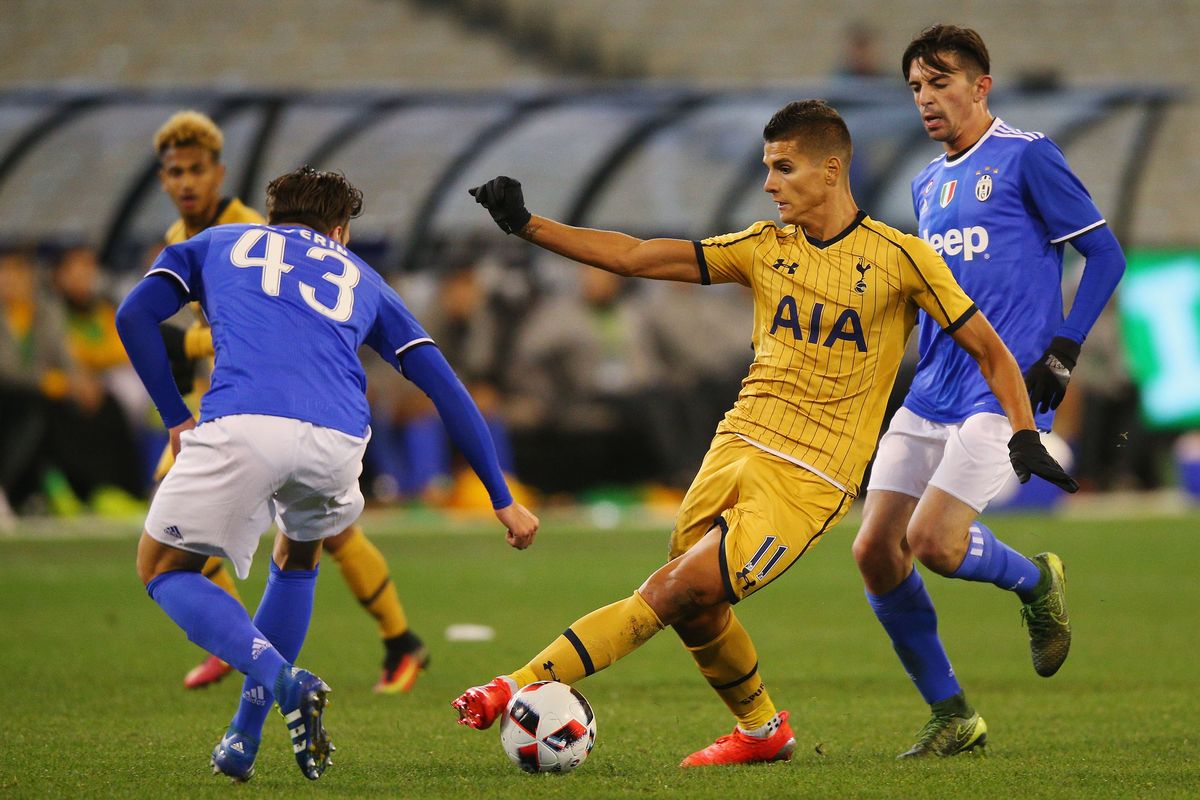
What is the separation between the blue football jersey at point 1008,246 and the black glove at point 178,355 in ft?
9.75

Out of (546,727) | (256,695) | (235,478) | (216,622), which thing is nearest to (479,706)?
(546,727)

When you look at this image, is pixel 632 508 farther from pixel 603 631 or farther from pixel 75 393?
pixel 603 631

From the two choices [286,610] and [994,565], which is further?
[994,565]

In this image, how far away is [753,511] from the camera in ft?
16.3

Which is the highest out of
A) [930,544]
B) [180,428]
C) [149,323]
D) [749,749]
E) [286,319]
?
[286,319]

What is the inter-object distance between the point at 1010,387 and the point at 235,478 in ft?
7.52

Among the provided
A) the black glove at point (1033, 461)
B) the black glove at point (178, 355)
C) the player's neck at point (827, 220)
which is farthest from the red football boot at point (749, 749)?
the black glove at point (178, 355)

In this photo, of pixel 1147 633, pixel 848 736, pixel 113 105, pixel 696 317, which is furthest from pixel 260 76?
pixel 848 736

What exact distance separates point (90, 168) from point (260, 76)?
8.86 m

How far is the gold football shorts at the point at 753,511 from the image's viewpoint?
4910 mm

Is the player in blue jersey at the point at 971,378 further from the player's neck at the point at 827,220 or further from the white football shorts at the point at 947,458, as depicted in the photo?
the player's neck at the point at 827,220

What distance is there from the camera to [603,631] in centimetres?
491

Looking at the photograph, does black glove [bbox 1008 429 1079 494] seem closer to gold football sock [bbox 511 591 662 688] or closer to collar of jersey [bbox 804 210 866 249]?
collar of jersey [bbox 804 210 866 249]

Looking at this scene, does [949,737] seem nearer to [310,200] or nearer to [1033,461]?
[1033,461]
